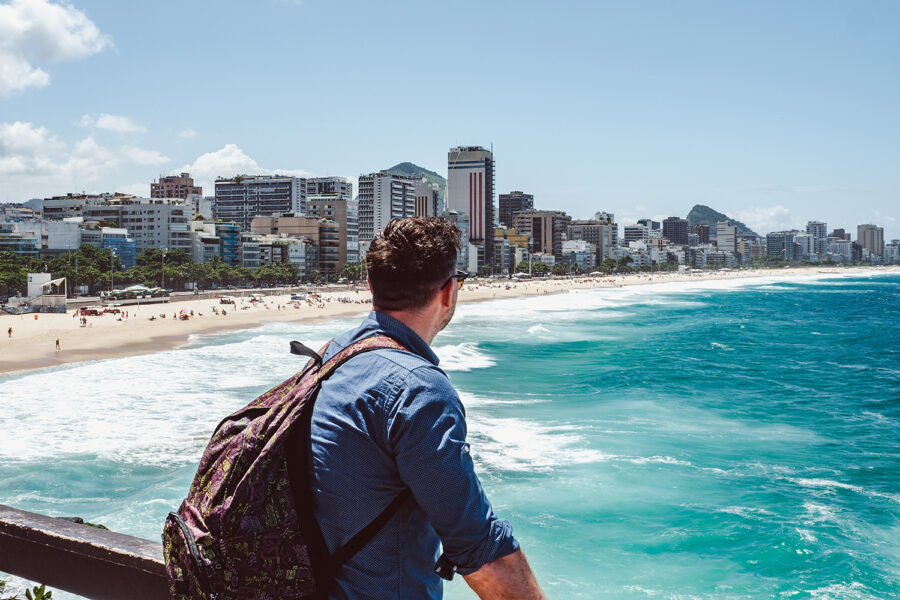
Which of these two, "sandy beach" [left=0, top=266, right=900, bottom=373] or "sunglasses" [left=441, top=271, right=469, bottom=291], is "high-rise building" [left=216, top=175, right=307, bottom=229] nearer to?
"sandy beach" [left=0, top=266, right=900, bottom=373]

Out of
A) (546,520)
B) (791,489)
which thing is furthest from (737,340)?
(546,520)

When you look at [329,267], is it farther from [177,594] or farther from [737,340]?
[177,594]

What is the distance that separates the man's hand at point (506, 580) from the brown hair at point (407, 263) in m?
0.58

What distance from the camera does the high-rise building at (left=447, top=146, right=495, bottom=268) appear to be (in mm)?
162375

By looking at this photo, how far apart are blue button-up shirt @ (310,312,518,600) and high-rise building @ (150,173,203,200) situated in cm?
16094

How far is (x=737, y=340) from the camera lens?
136 feet

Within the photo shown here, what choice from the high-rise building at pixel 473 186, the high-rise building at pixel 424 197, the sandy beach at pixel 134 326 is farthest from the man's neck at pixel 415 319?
the high-rise building at pixel 473 186

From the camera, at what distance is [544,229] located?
611ft

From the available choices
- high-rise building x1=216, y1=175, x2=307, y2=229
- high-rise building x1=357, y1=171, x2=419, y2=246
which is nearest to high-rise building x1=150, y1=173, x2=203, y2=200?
high-rise building x1=216, y1=175, x2=307, y2=229

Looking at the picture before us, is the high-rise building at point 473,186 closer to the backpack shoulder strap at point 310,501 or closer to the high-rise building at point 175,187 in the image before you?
the high-rise building at point 175,187

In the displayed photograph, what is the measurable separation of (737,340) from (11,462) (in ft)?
123

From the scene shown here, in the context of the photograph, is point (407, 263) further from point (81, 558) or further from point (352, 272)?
point (352, 272)

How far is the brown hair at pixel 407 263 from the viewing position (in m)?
1.61

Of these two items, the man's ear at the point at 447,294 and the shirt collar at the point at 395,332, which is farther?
the man's ear at the point at 447,294
